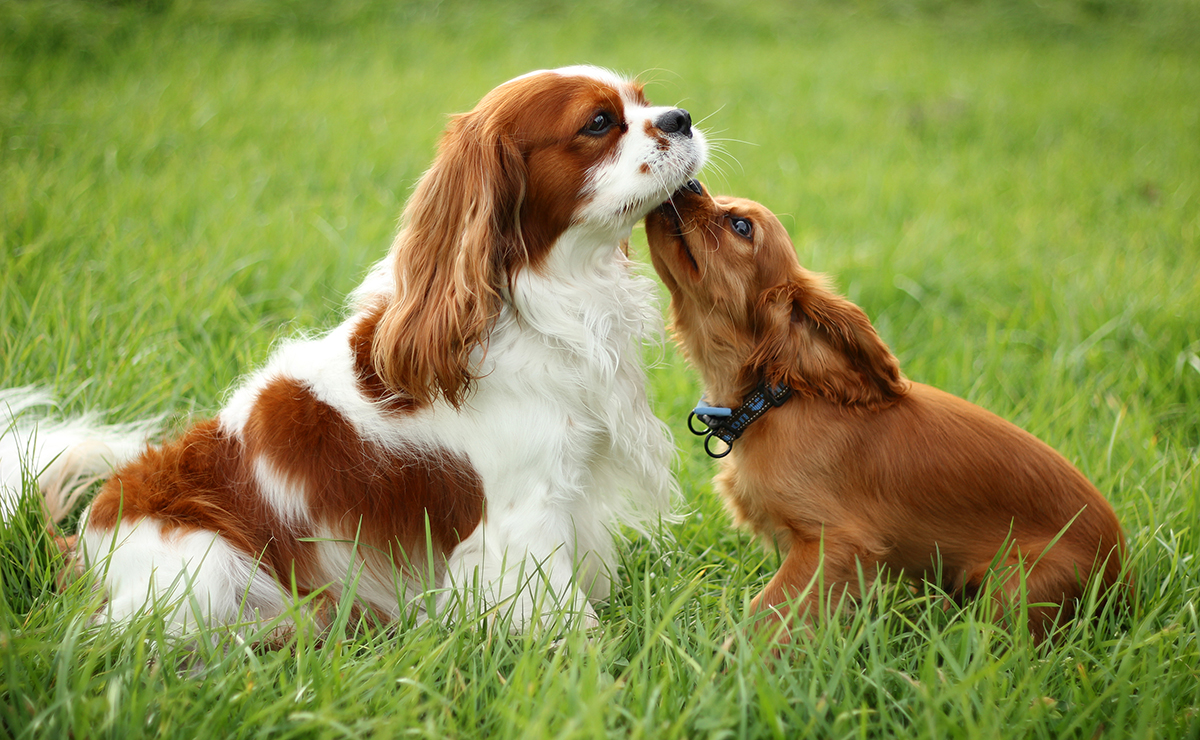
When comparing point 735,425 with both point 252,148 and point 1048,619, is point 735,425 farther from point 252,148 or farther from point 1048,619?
point 252,148

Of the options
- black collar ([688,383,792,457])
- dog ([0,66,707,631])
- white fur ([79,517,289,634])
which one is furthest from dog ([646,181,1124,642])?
white fur ([79,517,289,634])

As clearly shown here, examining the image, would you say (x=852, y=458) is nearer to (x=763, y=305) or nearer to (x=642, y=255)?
(x=763, y=305)

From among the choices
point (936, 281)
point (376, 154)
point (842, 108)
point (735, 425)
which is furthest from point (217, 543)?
point (842, 108)

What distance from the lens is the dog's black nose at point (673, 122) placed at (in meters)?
2.09

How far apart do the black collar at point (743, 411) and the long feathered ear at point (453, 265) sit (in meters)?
0.69

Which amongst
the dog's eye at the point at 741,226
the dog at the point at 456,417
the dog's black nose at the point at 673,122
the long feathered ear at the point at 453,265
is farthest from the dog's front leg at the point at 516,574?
the dog's black nose at the point at 673,122

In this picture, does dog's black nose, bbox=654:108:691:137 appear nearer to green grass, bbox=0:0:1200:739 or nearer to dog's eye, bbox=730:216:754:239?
dog's eye, bbox=730:216:754:239

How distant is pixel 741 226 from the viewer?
222 cm

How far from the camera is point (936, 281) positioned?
4.46 m

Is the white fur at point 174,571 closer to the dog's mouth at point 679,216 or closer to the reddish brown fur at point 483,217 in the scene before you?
the reddish brown fur at point 483,217

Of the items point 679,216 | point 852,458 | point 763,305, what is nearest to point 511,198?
point 679,216

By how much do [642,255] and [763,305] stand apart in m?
1.03

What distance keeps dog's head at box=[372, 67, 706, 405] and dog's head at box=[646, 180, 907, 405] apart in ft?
0.52

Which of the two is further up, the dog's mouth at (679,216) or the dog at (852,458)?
the dog's mouth at (679,216)
